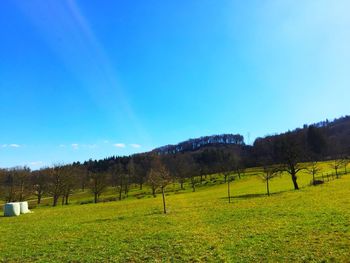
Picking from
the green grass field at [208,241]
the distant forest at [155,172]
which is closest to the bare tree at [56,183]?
the distant forest at [155,172]

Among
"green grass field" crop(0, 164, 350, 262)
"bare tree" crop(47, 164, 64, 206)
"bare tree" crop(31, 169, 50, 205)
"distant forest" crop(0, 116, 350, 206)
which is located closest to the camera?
"green grass field" crop(0, 164, 350, 262)

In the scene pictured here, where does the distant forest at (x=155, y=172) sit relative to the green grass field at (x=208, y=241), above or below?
above

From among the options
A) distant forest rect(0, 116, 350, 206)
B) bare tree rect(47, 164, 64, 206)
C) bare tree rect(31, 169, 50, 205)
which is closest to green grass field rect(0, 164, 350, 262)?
distant forest rect(0, 116, 350, 206)

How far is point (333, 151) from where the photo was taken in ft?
478

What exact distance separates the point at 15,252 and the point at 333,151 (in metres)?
150

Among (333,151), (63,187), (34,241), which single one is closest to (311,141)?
(333,151)

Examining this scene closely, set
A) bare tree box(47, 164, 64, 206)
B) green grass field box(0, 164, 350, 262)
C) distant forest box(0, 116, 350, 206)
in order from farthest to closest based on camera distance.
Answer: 1. bare tree box(47, 164, 64, 206)
2. distant forest box(0, 116, 350, 206)
3. green grass field box(0, 164, 350, 262)

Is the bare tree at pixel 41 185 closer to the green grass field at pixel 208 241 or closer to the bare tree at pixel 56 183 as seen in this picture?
the bare tree at pixel 56 183

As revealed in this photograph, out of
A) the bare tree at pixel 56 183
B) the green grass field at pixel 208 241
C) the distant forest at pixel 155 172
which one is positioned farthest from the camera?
the bare tree at pixel 56 183

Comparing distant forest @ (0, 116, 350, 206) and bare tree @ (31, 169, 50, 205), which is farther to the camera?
bare tree @ (31, 169, 50, 205)

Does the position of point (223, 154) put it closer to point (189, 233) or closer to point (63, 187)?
point (63, 187)

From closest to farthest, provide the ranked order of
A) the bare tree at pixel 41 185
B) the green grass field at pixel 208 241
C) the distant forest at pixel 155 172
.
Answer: the green grass field at pixel 208 241 → the distant forest at pixel 155 172 → the bare tree at pixel 41 185

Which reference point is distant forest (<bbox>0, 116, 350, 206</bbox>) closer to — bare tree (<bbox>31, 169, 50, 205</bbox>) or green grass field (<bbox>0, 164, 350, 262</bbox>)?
bare tree (<bbox>31, 169, 50, 205</bbox>)

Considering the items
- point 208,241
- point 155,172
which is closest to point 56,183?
point 155,172
